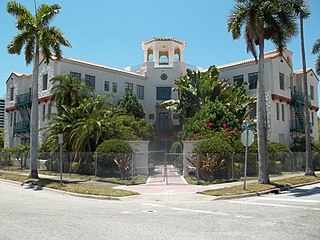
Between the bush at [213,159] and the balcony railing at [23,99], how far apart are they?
24.7 metres

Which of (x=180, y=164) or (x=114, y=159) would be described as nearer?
(x=114, y=159)

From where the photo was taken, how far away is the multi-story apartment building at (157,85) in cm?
3288

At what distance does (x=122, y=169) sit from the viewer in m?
21.2

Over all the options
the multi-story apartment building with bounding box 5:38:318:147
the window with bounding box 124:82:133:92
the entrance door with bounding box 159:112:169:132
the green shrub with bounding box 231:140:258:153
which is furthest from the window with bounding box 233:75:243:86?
the green shrub with bounding box 231:140:258:153

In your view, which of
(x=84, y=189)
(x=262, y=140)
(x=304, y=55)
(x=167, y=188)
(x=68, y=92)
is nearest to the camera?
(x=84, y=189)

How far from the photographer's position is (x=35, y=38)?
2189cm

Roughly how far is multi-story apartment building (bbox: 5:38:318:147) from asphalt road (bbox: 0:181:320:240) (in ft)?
69.9

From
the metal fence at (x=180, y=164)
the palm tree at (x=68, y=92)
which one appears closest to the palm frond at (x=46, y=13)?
the palm tree at (x=68, y=92)

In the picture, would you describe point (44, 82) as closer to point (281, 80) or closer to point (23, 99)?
point (23, 99)

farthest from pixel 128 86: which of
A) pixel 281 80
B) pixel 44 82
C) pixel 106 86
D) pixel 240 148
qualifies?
pixel 240 148

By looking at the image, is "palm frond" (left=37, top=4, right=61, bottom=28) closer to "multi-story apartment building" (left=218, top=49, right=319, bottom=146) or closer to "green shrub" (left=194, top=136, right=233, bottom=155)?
"green shrub" (left=194, top=136, right=233, bottom=155)

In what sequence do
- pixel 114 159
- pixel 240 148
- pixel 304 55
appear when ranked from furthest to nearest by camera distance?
pixel 304 55 < pixel 240 148 < pixel 114 159

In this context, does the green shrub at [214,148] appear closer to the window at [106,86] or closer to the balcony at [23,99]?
the window at [106,86]

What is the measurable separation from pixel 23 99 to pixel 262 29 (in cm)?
2938
